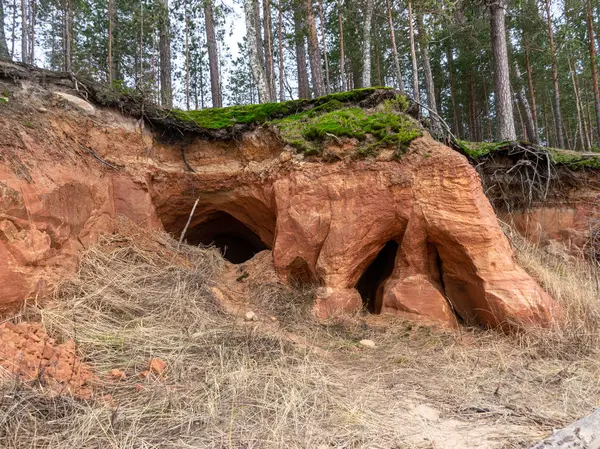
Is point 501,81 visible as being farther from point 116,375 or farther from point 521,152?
point 116,375

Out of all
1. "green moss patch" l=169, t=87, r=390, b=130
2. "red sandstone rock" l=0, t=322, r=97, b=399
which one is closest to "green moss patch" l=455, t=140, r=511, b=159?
"green moss patch" l=169, t=87, r=390, b=130

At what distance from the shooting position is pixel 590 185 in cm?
698

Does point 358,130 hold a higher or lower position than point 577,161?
higher

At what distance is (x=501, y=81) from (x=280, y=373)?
9.79 m

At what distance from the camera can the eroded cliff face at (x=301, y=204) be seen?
4122 mm

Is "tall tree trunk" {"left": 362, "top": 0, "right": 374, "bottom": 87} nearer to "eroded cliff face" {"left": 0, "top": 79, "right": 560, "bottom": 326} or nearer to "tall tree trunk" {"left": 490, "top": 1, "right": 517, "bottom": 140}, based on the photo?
"tall tree trunk" {"left": 490, "top": 1, "right": 517, "bottom": 140}

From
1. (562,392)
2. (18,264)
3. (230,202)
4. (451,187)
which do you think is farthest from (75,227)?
(562,392)

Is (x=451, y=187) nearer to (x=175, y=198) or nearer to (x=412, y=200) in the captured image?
(x=412, y=200)

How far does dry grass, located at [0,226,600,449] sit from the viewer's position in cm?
233

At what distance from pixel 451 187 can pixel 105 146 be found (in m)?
4.98

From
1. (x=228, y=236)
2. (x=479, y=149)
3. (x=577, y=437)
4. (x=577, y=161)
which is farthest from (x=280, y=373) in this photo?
(x=577, y=161)

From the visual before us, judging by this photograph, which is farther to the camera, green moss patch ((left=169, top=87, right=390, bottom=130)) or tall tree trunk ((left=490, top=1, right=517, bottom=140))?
tall tree trunk ((left=490, top=1, right=517, bottom=140))

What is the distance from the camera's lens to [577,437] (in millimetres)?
2162

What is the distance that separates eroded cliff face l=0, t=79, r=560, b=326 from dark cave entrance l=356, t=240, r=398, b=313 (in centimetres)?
4
